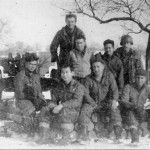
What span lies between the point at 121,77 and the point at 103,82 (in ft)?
2.77

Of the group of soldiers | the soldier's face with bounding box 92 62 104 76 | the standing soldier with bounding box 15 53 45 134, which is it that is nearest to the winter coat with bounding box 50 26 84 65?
the group of soldiers

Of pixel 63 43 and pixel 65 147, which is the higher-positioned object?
pixel 63 43

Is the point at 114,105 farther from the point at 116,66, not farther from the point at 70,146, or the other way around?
the point at 116,66

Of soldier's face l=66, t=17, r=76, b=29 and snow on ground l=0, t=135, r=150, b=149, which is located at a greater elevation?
soldier's face l=66, t=17, r=76, b=29

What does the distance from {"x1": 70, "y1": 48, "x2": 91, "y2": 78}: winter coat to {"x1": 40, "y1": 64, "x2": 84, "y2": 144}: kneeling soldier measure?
0.66 m

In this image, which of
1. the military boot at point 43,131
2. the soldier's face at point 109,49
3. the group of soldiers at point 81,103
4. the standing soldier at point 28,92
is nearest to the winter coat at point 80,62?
the group of soldiers at point 81,103

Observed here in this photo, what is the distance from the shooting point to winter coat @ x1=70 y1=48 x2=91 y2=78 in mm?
4820

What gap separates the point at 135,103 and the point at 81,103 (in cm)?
84

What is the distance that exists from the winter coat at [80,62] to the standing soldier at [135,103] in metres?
0.78

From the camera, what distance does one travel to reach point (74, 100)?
407cm

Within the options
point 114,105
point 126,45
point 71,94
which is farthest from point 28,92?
point 126,45

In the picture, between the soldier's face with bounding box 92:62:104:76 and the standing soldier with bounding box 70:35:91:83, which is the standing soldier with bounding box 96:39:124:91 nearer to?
the standing soldier with bounding box 70:35:91:83

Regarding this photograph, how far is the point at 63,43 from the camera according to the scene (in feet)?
17.5

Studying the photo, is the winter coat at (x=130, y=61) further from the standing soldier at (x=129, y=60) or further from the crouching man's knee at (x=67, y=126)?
the crouching man's knee at (x=67, y=126)
